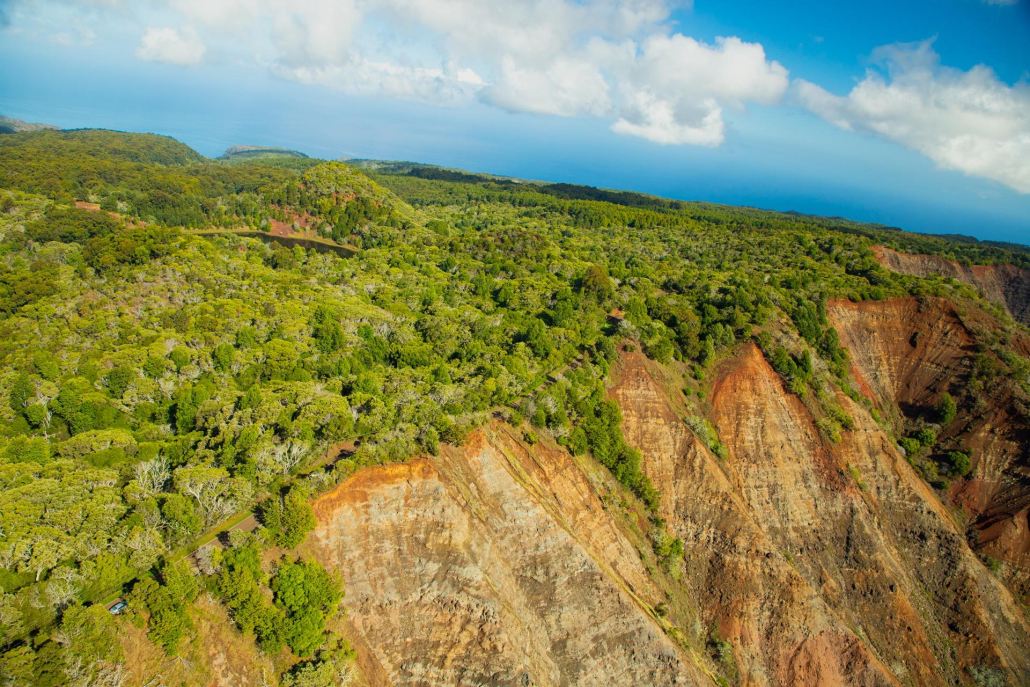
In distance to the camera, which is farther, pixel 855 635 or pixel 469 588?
pixel 855 635

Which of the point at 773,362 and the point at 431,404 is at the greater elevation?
the point at 773,362

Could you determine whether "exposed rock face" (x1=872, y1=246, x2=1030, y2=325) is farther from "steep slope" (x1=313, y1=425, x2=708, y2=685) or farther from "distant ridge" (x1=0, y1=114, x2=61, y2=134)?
"distant ridge" (x1=0, y1=114, x2=61, y2=134)

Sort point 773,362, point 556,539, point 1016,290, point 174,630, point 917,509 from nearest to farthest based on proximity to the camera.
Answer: point 174,630
point 556,539
point 917,509
point 773,362
point 1016,290

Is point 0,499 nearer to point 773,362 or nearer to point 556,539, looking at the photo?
point 556,539

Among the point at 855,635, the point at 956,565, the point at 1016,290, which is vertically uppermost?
the point at 1016,290

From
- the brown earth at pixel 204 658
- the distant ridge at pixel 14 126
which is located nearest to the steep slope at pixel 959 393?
the brown earth at pixel 204 658

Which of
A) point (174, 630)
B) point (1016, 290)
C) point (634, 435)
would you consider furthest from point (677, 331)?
point (1016, 290)

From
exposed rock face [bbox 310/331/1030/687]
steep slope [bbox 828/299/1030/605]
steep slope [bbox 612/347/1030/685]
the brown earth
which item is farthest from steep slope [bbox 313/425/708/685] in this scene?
steep slope [bbox 828/299/1030/605]
